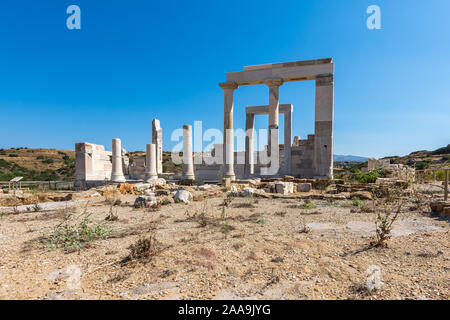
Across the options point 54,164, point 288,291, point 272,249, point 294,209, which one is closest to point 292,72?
point 294,209

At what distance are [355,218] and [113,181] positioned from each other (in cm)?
1633

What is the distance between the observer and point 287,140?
1830cm

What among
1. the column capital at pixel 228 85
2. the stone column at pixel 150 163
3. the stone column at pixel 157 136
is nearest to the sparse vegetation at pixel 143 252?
the column capital at pixel 228 85

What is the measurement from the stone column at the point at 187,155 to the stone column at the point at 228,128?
2650 mm

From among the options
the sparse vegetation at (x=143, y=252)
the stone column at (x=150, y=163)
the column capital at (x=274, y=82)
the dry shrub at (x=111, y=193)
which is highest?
the column capital at (x=274, y=82)

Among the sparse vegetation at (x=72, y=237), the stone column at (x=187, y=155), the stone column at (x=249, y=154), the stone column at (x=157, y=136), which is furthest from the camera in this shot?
the stone column at (x=157, y=136)

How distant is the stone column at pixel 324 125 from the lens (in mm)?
14969

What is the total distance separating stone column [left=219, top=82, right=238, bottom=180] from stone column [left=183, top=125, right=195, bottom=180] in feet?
8.69

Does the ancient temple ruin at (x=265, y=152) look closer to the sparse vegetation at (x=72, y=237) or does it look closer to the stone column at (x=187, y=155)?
the stone column at (x=187, y=155)

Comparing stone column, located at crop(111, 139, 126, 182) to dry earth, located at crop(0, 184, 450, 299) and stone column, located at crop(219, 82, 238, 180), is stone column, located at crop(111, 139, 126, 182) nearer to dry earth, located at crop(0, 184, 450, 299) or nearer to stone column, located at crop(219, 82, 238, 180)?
stone column, located at crop(219, 82, 238, 180)

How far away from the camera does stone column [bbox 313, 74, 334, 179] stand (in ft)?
49.1

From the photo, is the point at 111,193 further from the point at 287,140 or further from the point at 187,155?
the point at 287,140

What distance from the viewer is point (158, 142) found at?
2219 cm
